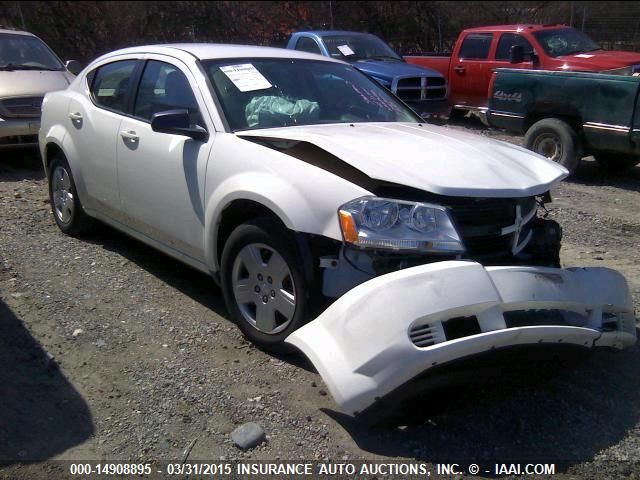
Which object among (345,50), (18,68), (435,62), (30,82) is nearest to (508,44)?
(435,62)

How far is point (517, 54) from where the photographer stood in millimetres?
11375

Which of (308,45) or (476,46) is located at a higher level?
(308,45)

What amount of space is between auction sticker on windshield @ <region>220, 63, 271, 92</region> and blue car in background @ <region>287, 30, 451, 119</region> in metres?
6.89

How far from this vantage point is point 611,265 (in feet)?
17.6

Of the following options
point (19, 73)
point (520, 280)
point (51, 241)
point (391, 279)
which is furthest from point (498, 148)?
point (19, 73)

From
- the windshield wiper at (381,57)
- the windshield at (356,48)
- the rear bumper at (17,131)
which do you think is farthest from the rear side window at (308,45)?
the rear bumper at (17,131)

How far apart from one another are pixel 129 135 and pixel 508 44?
929cm

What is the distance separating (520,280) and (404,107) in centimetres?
225

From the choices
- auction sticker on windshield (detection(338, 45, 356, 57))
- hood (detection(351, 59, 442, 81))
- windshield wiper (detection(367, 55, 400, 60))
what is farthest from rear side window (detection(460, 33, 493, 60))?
auction sticker on windshield (detection(338, 45, 356, 57))

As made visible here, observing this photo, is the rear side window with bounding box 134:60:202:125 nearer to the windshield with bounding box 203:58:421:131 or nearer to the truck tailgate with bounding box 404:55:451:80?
the windshield with bounding box 203:58:421:131

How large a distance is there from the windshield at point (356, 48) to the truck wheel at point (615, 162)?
4.82 meters

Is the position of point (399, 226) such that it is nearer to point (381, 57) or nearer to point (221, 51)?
point (221, 51)

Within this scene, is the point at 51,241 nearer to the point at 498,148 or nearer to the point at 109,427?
the point at 109,427

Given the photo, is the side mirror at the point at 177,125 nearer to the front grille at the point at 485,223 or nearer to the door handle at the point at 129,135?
the door handle at the point at 129,135
